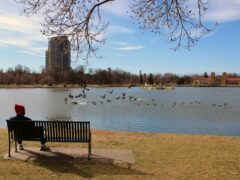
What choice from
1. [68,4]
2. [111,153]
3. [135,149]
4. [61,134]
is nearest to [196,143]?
[135,149]

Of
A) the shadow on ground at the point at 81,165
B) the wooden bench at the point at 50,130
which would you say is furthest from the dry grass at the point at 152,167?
the wooden bench at the point at 50,130

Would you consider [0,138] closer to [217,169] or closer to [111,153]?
[111,153]

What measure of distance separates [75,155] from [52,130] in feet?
2.68

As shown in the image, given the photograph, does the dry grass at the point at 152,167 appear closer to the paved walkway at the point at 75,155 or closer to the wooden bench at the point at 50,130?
the paved walkway at the point at 75,155

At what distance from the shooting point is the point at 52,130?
959cm

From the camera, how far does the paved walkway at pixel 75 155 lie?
9.01 meters

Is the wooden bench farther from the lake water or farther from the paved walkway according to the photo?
the lake water

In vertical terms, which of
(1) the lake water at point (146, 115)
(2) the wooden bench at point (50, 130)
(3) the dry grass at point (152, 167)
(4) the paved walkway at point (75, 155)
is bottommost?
(1) the lake water at point (146, 115)

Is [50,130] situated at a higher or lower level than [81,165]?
higher

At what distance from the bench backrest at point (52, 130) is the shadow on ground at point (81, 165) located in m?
0.40

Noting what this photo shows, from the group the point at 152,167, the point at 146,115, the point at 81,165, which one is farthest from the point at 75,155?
the point at 146,115

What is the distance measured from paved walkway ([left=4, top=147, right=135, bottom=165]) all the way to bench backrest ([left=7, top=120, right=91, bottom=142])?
351 mm

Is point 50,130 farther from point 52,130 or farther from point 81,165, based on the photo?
point 81,165

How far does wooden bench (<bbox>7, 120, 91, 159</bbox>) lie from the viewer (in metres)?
9.39
